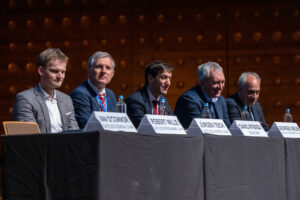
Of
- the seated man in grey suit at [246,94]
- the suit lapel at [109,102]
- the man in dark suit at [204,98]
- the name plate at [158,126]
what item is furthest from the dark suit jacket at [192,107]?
the name plate at [158,126]

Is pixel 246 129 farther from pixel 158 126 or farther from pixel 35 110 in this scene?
pixel 35 110

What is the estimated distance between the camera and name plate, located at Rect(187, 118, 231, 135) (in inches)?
119

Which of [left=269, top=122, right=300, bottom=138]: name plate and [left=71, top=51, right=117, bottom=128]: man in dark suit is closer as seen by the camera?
[left=269, top=122, right=300, bottom=138]: name plate

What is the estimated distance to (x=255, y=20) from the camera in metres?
7.21

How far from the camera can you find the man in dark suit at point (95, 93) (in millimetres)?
4223

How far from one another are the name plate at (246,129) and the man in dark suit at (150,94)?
1.24 meters

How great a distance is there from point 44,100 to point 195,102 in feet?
4.97

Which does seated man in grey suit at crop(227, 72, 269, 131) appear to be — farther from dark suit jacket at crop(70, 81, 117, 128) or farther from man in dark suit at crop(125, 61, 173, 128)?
dark suit jacket at crop(70, 81, 117, 128)

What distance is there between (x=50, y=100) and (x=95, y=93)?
67 centimetres

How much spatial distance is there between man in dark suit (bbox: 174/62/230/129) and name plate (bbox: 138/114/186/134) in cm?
182

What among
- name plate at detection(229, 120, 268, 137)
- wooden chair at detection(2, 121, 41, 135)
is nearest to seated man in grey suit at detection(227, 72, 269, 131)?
name plate at detection(229, 120, 268, 137)

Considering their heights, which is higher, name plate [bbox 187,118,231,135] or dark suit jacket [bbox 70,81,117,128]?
dark suit jacket [bbox 70,81,117,128]

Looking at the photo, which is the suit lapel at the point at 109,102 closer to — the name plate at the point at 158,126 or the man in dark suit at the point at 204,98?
the man in dark suit at the point at 204,98

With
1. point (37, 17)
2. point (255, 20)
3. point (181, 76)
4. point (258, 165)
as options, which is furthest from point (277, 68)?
point (258, 165)
